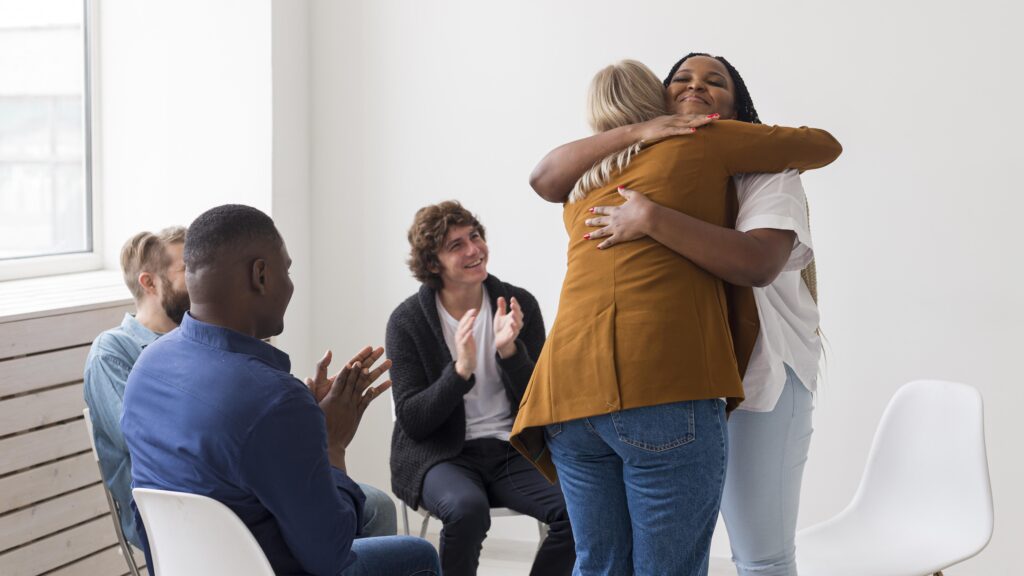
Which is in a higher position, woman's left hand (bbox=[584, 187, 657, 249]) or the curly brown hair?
woman's left hand (bbox=[584, 187, 657, 249])

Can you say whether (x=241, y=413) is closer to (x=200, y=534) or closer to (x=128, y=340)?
(x=200, y=534)

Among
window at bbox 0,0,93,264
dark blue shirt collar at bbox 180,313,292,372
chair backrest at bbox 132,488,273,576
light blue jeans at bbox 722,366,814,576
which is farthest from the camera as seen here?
window at bbox 0,0,93,264

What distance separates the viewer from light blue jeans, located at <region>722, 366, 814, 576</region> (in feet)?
6.08

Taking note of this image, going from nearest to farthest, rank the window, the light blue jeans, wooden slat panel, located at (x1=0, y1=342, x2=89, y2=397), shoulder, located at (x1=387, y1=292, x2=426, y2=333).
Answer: the light blue jeans, wooden slat panel, located at (x1=0, y1=342, x2=89, y2=397), shoulder, located at (x1=387, y1=292, x2=426, y2=333), the window

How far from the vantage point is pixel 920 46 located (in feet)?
10.7

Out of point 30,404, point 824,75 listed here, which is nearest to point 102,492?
point 30,404

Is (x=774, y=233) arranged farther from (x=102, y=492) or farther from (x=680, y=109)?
(x=102, y=492)

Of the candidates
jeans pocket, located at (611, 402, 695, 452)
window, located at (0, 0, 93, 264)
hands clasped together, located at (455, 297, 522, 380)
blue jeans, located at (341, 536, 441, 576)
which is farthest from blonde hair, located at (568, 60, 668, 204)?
window, located at (0, 0, 93, 264)

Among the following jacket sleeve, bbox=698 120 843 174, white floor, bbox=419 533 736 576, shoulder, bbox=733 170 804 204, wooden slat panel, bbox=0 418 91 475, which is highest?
jacket sleeve, bbox=698 120 843 174

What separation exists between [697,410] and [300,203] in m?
2.56

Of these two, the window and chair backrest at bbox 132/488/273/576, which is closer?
chair backrest at bbox 132/488/273/576

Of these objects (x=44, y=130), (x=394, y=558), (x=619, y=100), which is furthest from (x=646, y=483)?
(x=44, y=130)

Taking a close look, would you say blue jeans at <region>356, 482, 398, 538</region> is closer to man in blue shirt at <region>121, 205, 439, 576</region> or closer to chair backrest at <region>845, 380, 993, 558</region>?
man in blue shirt at <region>121, 205, 439, 576</region>

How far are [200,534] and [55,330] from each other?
1507 millimetres
